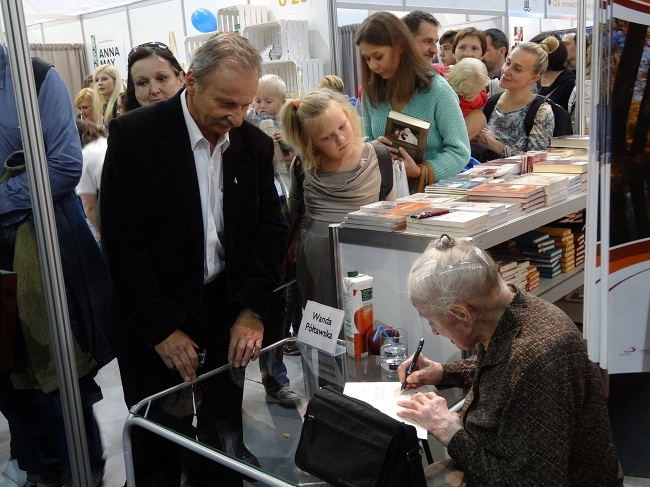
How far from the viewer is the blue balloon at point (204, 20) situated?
7.51 meters

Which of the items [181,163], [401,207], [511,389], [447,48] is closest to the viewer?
[511,389]

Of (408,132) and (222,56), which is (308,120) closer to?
Result: (408,132)

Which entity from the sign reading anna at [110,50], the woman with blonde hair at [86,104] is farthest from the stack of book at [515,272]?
the sign reading anna at [110,50]

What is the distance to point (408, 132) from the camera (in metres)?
2.89

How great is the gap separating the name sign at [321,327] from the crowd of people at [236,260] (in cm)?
13

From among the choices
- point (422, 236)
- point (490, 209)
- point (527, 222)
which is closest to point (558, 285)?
point (527, 222)

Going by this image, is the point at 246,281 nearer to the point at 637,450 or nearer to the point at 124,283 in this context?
the point at 124,283

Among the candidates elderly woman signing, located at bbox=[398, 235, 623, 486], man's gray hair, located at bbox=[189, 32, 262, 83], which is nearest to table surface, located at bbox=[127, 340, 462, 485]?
elderly woman signing, located at bbox=[398, 235, 623, 486]

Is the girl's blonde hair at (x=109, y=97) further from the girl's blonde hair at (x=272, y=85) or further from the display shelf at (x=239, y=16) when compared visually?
the display shelf at (x=239, y=16)

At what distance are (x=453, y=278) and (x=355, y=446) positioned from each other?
1.43 ft

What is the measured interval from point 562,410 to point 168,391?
1.15 meters

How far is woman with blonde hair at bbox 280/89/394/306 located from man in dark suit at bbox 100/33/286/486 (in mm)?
482

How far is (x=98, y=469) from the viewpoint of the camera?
2.86 metres

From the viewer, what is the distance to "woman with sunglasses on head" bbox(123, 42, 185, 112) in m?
2.66
